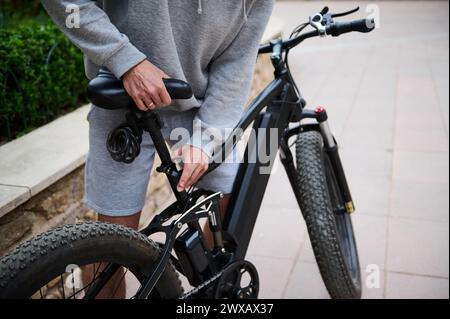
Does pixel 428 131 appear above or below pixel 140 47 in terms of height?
below

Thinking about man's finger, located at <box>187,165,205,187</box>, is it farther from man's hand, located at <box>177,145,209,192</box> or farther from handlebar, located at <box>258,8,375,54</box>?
handlebar, located at <box>258,8,375,54</box>

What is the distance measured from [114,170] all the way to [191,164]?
242 millimetres

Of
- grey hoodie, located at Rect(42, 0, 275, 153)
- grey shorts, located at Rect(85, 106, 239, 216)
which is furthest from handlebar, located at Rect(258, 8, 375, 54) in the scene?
grey shorts, located at Rect(85, 106, 239, 216)

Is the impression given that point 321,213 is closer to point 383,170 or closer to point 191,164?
point 191,164

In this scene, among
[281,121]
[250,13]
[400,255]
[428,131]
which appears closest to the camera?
[250,13]

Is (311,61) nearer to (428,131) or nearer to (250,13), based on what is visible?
(428,131)

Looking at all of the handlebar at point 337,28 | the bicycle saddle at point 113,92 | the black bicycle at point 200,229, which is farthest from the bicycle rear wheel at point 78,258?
the handlebar at point 337,28

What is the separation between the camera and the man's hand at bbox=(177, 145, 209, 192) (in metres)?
1.53

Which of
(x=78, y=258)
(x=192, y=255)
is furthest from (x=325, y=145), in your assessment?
(x=78, y=258)

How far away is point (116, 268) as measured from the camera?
4.59 ft

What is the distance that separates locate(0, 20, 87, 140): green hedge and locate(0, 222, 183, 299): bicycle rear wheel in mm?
1401

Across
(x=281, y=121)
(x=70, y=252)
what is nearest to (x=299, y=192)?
(x=281, y=121)

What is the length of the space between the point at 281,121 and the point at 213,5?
567mm

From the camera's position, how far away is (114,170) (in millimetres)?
1614
